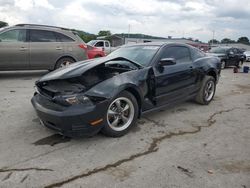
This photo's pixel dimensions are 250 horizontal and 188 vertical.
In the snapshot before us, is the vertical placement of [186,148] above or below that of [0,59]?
below

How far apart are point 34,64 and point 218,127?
6.49 meters

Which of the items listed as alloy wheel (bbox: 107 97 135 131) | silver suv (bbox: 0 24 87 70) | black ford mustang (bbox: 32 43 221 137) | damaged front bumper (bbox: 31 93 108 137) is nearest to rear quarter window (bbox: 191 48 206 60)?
black ford mustang (bbox: 32 43 221 137)

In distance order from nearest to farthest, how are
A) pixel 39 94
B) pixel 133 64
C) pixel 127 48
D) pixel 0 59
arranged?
1. pixel 39 94
2. pixel 133 64
3. pixel 127 48
4. pixel 0 59

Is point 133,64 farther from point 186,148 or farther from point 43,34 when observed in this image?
point 43,34

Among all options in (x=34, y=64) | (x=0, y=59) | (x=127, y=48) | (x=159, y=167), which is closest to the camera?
(x=159, y=167)

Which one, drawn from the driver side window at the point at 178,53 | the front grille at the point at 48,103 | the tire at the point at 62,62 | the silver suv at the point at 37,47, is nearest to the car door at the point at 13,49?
the silver suv at the point at 37,47

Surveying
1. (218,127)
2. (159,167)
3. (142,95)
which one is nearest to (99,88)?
(142,95)

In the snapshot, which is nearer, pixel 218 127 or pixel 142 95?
pixel 142 95

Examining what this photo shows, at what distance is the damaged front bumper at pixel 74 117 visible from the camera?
3.31 meters

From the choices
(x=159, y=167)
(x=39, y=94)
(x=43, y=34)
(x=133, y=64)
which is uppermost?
(x=43, y=34)

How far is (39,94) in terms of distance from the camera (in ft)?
12.8

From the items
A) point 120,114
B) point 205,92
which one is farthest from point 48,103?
point 205,92

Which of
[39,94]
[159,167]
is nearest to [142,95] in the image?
[159,167]

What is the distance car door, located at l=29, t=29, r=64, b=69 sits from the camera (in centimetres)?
840
